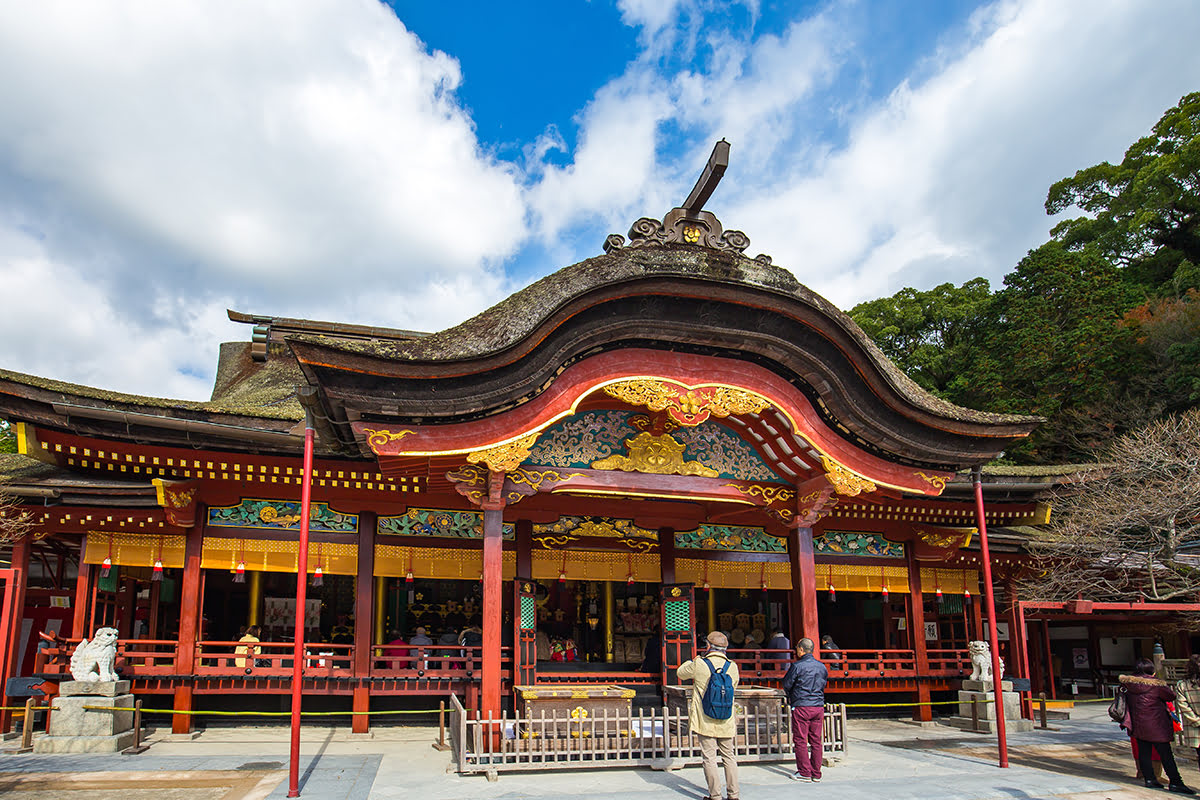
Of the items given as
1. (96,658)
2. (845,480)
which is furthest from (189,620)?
(845,480)

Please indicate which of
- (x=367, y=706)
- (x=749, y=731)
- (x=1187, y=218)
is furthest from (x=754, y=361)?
(x=1187, y=218)

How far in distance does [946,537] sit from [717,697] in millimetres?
8889

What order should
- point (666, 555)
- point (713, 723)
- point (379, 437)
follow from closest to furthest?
point (713, 723), point (379, 437), point (666, 555)

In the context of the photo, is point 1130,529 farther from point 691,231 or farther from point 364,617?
point 364,617

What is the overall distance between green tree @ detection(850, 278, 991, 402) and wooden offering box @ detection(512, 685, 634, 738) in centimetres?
2825

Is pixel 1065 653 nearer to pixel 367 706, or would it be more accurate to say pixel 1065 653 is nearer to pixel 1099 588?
pixel 1099 588

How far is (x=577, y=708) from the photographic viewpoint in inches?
358

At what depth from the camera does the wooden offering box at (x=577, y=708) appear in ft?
28.9

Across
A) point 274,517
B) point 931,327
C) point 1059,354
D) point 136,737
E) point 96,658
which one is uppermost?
point 931,327

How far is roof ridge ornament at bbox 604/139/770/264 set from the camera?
9781 mm

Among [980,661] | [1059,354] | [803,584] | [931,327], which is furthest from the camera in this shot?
[931,327]

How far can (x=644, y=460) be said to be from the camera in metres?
10.2

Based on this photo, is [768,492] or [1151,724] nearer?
[1151,724]

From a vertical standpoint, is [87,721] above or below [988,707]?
above
